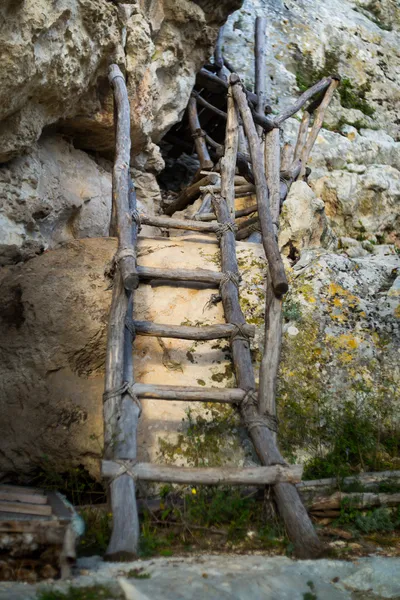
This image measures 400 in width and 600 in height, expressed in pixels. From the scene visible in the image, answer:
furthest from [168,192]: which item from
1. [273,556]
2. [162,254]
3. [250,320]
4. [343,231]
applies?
[273,556]

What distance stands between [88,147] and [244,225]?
2.22 m

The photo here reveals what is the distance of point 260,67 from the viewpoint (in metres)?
11.6

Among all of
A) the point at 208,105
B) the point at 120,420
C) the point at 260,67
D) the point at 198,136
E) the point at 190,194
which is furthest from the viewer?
the point at 260,67

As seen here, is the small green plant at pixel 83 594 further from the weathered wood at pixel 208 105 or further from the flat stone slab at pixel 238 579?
the weathered wood at pixel 208 105

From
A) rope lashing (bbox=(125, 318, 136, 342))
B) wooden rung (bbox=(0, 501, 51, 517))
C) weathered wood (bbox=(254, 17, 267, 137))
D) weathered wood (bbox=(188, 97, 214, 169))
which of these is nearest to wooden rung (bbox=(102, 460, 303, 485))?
wooden rung (bbox=(0, 501, 51, 517))

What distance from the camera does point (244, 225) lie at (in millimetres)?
7785

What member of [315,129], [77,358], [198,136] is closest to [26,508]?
[77,358]

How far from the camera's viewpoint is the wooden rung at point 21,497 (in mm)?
3413

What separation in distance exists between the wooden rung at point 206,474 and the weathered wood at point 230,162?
10.5 feet

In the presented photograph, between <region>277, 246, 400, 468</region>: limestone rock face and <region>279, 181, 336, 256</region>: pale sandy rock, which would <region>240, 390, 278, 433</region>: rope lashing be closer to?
<region>277, 246, 400, 468</region>: limestone rock face

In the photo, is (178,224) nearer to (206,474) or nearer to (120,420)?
(120,420)

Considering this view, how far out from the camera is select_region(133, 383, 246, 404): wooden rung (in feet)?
13.1

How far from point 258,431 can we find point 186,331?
38.5 inches

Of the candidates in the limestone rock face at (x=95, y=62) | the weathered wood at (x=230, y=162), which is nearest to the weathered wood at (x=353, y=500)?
the weathered wood at (x=230, y=162)
